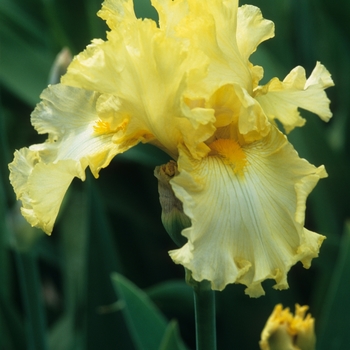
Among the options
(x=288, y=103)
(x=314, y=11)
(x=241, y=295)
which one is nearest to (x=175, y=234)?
(x=288, y=103)

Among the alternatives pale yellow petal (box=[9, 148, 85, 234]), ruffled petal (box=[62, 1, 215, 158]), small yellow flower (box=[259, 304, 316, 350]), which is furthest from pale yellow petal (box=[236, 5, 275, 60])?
small yellow flower (box=[259, 304, 316, 350])

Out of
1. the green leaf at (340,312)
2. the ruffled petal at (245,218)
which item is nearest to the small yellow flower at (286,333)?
the green leaf at (340,312)

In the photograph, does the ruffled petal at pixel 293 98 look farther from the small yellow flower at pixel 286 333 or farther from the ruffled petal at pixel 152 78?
the small yellow flower at pixel 286 333

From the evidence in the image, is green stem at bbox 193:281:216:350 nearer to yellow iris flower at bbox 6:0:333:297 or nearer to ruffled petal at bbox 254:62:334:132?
yellow iris flower at bbox 6:0:333:297

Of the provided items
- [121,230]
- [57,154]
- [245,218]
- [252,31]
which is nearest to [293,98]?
[252,31]

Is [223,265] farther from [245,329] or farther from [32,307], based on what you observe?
[245,329]

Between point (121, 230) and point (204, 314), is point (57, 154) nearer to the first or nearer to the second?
point (204, 314)
